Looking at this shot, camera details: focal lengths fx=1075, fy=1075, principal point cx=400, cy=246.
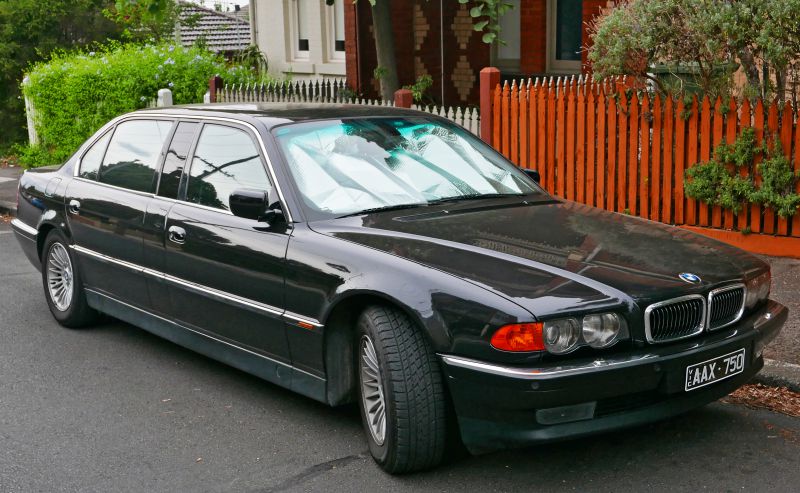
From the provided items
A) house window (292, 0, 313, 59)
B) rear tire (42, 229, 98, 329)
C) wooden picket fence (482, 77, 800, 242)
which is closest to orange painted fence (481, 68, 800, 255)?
wooden picket fence (482, 77, 800, 242)

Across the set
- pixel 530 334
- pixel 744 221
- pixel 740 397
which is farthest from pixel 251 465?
pixel 744 221

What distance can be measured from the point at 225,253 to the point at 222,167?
1.92ft

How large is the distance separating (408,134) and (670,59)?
409cm

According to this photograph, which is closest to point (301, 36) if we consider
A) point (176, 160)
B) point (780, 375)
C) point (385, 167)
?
point (176, 160)

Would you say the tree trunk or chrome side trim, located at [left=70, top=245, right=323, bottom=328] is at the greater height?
the tree trunk

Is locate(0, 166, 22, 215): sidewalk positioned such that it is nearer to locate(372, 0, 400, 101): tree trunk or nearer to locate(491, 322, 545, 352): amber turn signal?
locate(372, 0, 400, 101): tree trunk

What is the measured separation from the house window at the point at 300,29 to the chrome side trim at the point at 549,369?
54.7ft

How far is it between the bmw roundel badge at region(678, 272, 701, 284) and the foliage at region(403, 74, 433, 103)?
11472 millimetres

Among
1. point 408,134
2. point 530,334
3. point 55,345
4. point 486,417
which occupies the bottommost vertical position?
point 55,345

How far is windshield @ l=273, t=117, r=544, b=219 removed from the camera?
554 centimetres

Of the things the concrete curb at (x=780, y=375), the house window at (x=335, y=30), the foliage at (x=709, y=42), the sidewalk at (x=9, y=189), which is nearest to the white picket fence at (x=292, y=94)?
the sidewalk at (x=9, y=189)

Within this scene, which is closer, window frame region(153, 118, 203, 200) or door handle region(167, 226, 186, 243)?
door handle region(167, 226, 186, 243)

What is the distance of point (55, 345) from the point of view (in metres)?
7.21

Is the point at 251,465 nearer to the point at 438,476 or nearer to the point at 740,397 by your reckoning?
the point at 438,476
